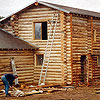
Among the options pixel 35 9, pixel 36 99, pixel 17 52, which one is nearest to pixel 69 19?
pixel 35 9

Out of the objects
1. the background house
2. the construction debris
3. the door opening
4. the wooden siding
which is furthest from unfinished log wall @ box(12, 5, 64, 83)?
the wooden siding

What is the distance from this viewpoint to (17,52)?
2570 cm

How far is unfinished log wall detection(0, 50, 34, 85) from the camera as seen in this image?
24.9 metres

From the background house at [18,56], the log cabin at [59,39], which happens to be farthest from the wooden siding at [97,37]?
the background house at [18,56]

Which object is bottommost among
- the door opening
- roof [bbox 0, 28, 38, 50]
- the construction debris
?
the construction debris

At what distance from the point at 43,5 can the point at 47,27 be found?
6.84 ft

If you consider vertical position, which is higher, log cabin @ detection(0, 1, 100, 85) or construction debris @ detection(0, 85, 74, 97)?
log cabin @ detection(0, 1, 100, 85)

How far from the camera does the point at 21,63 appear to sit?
2609 centimetres

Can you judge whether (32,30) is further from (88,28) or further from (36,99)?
(36,99)

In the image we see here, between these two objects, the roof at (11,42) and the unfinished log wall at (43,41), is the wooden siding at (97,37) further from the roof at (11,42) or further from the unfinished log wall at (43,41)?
the roof at (11,42)

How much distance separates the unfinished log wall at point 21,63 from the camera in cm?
2488

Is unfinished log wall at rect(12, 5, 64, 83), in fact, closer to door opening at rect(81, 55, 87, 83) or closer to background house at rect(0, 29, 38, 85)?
background house at rect(0, 29, 38, 85)

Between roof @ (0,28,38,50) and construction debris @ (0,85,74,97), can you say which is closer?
construction debris @ (0,85,74,97)

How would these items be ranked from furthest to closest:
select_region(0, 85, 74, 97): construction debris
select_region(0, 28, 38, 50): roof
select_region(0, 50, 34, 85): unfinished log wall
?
select_region(0, 28, 38, 50): roof < select_region(0, 50, 34, 85): unfinished log wall < select_region(0, 85, 74, 97): construction debris
